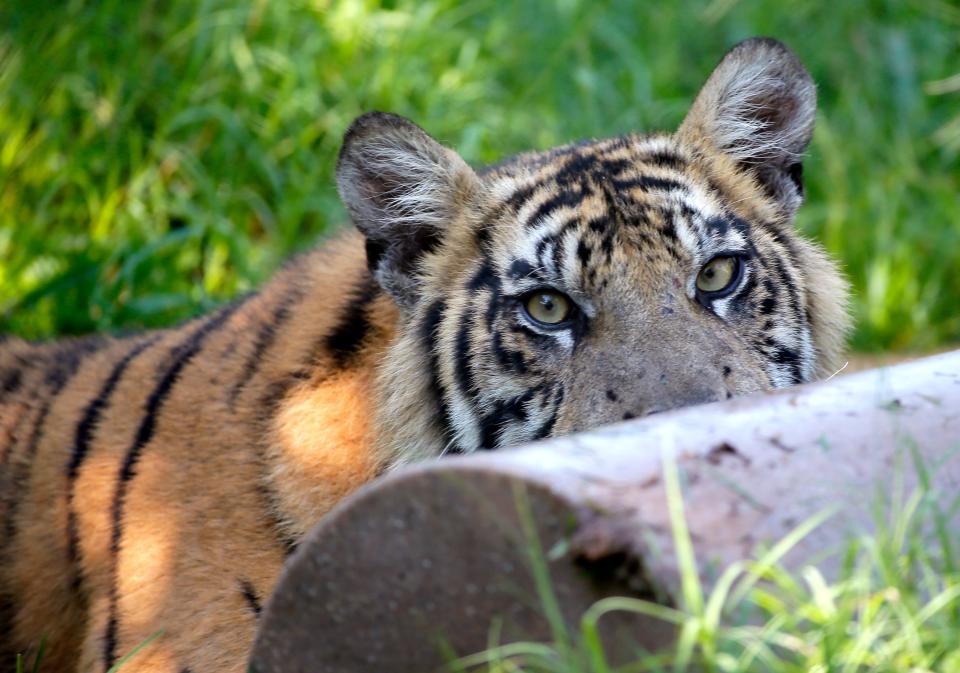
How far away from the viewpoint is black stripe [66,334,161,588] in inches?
154

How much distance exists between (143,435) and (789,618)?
7.78 feet

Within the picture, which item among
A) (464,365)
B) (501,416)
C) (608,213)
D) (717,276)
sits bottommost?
(501,416)

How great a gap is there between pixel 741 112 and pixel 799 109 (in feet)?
0.61

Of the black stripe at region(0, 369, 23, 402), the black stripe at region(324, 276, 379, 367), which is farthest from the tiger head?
the black stripe at region(0, 369, 23, 402)

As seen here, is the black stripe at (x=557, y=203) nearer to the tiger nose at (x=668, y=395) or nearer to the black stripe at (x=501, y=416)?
the black stripe at (x=501, y=416)

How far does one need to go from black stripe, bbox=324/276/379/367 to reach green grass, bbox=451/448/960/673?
1575 millimetres

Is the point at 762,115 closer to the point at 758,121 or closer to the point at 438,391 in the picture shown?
the point at 758,121

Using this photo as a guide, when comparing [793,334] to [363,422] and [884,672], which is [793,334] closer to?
[363,422]

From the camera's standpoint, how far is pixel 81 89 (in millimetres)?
6496

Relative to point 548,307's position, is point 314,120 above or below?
above

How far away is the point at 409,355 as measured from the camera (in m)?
3.61

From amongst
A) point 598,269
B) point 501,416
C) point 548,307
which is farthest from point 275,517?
point 598,269

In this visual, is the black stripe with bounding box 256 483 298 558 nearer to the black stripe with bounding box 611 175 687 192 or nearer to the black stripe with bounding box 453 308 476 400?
the black stripe with bounding box 453 308 476 400

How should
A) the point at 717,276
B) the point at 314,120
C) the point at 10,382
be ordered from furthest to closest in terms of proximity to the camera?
the point at 314,120
the point at 10,382
the point at 717,276
